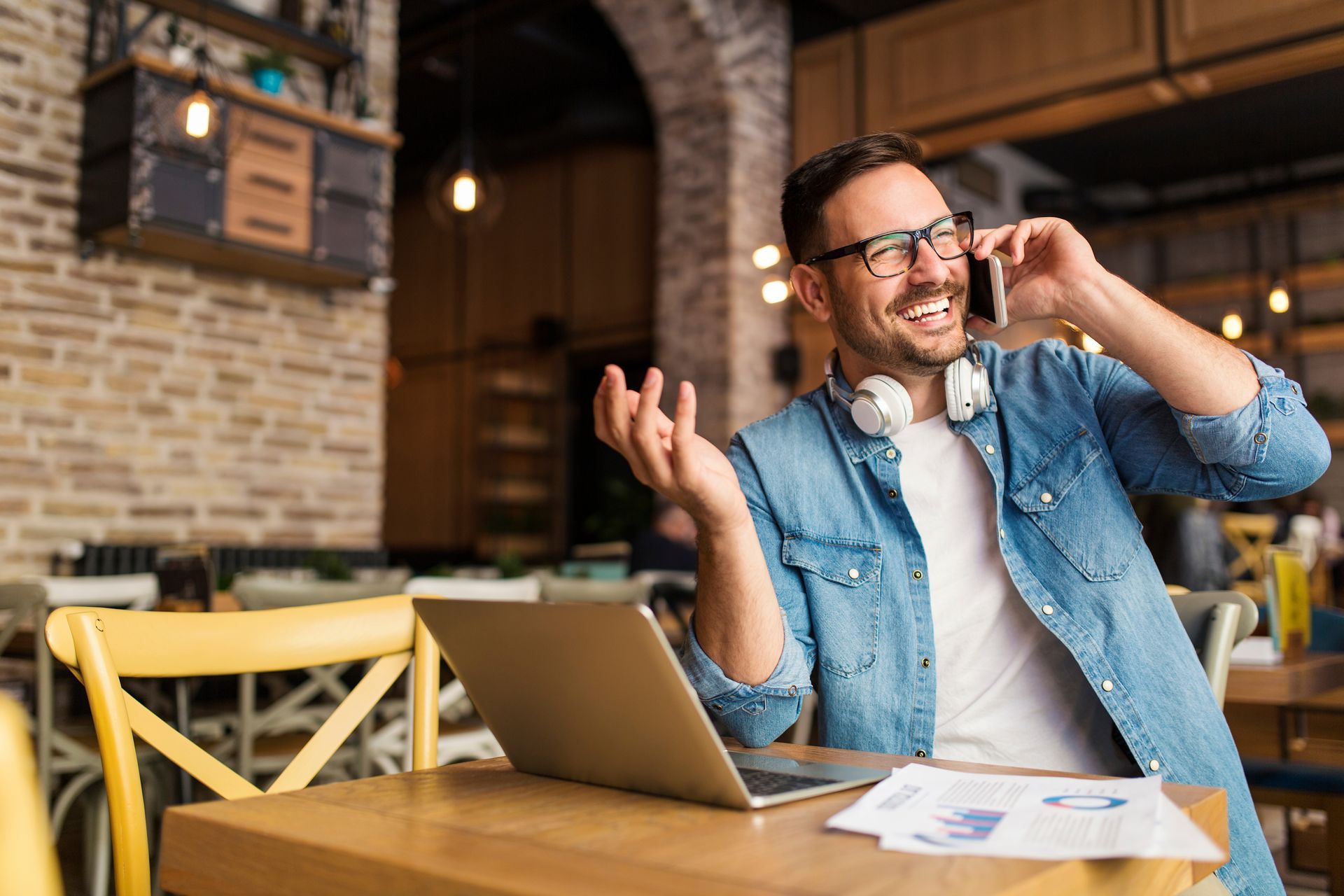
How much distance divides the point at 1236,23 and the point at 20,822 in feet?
21.9

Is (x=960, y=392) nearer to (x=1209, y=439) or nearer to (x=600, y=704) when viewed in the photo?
(x=1209, y=439)

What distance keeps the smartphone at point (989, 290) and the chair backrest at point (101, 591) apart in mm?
2406

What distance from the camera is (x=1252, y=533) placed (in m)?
9.12

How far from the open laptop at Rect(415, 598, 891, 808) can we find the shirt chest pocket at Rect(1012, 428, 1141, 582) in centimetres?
53

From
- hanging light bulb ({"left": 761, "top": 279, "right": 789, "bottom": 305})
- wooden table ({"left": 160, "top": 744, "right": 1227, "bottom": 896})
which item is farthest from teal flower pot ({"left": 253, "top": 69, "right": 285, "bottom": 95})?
wooden table ({"left": 160, "top": 744, "right": 1227, "bottom": 896})

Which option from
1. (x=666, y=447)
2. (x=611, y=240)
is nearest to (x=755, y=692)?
(x=666, y=447)

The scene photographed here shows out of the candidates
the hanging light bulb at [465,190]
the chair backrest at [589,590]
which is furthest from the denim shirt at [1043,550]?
the hanging light bulb at [465,190]

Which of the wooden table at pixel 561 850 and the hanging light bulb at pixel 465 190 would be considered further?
the hanging light bulb at pixel 465 190

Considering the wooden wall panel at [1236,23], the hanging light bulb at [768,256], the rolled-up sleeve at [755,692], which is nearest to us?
the rolled-up sleeve at [755,692]

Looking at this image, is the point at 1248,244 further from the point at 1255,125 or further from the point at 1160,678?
the point at 1160,678

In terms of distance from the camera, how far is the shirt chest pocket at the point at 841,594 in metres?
1.35

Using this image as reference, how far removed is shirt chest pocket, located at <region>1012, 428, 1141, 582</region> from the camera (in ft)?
4.46

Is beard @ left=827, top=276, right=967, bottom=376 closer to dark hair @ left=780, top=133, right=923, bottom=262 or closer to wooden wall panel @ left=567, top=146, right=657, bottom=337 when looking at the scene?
dark hair @ left=780, top=133, right=923, bottom=262

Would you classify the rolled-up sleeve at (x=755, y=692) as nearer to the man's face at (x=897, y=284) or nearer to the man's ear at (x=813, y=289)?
the man's face at (x=897, y=284)
